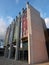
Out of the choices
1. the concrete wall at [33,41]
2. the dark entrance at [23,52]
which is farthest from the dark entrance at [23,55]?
the concrete wall at [33,41]

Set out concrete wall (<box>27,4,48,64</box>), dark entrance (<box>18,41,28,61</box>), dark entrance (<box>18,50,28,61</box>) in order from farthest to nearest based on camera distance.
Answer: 1. dark entrance (<box>18,41,28,61</box>)
2. dark entrance (<box>18,50,28,61</box>)
3. concrete wall (<box>27,4,48,64</box>)

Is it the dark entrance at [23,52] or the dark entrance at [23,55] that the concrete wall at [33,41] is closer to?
the dark entrance at [23,52]

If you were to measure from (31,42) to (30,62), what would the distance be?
4.05 meters

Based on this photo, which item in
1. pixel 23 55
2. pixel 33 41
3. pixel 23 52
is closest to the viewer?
pixel 33 41

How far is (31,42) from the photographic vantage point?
2150 cm

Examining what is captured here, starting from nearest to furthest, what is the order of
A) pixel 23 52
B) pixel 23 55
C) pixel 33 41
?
1. pixel 33 41
2. pixel 23 55
3. pixel 23 52

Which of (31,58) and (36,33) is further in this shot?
(36,33)

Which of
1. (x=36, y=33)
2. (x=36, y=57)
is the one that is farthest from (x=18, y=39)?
(x=36, y=57)

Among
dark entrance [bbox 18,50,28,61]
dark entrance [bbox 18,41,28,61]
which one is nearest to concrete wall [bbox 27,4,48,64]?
dark entrance [bbox 18,41,28,61]

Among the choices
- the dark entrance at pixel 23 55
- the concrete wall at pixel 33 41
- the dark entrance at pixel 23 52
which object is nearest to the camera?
the concrete wall at pixel 33 41

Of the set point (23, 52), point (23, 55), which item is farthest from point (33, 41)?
point (23, 55)

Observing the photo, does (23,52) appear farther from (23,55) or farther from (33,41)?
(33,41)

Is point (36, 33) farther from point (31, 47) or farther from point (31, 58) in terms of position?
point (31, 58)

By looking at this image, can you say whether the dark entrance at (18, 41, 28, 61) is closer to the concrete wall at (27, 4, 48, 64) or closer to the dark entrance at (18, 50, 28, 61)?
the dark entrance at (18, 50, 28, 61)
